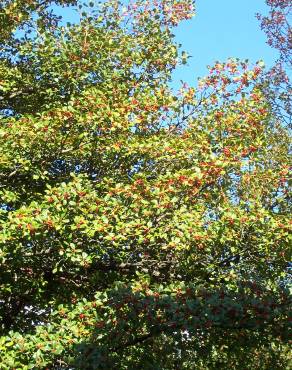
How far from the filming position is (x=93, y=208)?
22.9 ft

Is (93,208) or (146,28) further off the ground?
(146,28)

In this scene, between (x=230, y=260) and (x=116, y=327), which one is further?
(x=230, y=260)

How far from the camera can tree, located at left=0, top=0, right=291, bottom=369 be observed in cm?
677

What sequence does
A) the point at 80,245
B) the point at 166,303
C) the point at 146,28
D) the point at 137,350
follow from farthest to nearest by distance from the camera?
the point at 146,28 < the point at 137,350 < the point at 80,245 < the point at 166,303

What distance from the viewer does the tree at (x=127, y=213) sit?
267 inches

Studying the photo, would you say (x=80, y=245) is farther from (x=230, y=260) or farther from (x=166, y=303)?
(x=230, y=260)

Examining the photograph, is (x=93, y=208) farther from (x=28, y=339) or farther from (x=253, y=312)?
(x=253, y=312)

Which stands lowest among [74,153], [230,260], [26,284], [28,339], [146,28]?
[28,339]

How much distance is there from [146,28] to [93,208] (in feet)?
19.5

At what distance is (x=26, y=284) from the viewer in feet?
27.7

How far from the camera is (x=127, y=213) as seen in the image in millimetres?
7363

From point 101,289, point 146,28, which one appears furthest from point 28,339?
point 146,28

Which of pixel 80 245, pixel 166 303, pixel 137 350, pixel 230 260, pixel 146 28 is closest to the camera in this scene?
pixel 166 303

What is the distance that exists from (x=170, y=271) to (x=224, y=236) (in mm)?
1516
